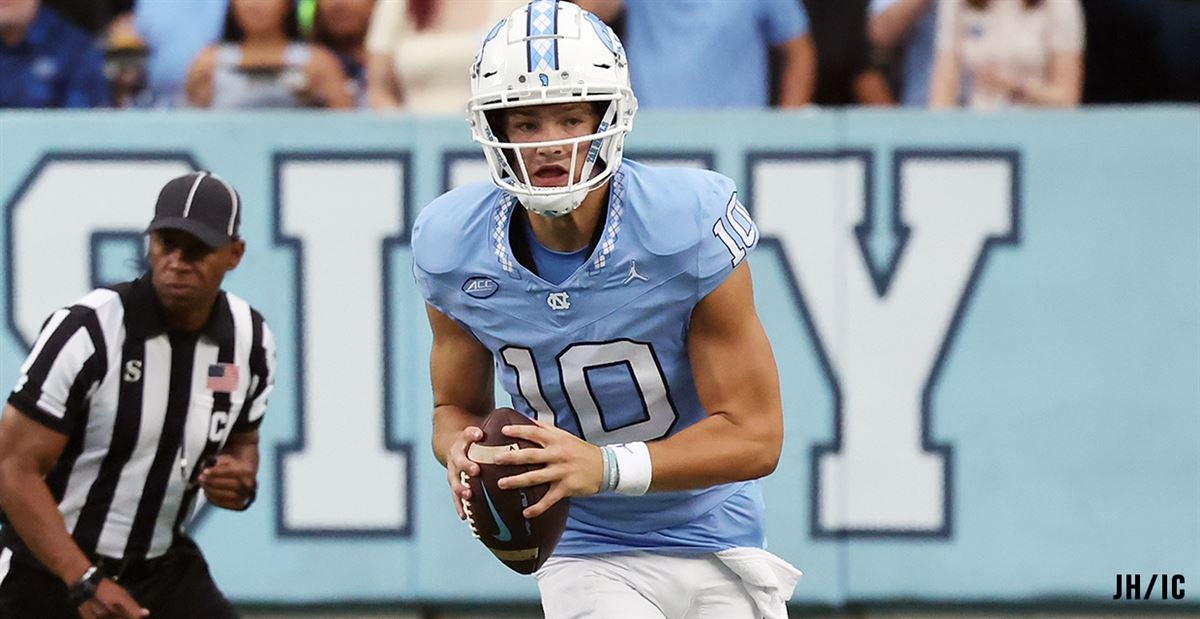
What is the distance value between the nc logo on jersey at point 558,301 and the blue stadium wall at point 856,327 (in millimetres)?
2570

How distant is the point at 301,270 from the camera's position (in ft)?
19.3

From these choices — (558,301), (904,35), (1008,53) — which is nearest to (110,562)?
(558,301)

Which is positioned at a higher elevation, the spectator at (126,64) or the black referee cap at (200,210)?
the spectator at (126,64)

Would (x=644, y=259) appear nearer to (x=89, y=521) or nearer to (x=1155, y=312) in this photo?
(x=89, y=521)

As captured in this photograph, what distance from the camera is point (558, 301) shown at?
3.28 m

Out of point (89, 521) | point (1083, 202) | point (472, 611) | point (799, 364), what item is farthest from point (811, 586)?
point (89, 521)

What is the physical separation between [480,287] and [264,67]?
2.79 m

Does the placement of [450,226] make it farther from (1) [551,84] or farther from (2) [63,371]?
(2) [63,371]

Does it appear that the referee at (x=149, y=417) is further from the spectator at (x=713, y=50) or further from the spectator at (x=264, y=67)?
the spectator at (x=713, y=50)

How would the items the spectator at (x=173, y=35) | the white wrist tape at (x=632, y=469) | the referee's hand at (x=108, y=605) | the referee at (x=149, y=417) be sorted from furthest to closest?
the spectator at (x=173, y=35) < the referee at (x=149, y=417) < the referee's hand at (x=108, y=605) < the white wrist tape at (x=632, y=469)

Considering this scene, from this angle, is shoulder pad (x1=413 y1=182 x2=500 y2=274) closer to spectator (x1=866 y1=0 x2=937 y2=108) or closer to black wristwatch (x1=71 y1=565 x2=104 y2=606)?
black wristwatch (x1=71 y1=565 x2=104 y2=606)

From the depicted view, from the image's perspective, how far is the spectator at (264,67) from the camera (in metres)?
5.82

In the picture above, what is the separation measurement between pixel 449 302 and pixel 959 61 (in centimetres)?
295

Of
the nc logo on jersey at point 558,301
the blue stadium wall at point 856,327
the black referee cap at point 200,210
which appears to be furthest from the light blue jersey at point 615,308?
the blue stadium wall at point 856,327
